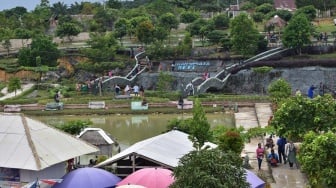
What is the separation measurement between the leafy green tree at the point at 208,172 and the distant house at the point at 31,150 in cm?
450

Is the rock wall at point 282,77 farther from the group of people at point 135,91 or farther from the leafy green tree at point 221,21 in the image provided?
the leafy green tree at point 221,21

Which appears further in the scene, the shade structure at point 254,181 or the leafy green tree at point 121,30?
the leafy green tree at point 121,30

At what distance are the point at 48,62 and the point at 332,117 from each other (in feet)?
122

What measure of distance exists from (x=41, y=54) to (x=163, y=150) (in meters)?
36.9

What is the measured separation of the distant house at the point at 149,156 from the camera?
1795 centimetres

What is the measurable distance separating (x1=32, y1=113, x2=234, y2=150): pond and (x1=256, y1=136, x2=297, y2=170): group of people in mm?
8029

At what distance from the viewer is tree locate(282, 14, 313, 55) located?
4609 cm

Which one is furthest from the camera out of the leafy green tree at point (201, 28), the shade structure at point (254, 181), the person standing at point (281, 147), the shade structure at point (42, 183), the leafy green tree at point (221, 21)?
the leafy green tree at point (221, 21)

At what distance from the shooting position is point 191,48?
5278 centimetres

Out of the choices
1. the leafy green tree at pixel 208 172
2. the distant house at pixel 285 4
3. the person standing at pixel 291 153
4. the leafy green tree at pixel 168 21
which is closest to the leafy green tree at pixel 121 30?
the leafy green tree at pixel 168 21

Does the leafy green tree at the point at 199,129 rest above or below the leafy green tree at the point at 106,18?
below

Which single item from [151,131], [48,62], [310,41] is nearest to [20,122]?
[151,131]

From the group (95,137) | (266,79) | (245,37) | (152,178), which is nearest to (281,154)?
(95,137)

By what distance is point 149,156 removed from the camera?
17.9 metres
